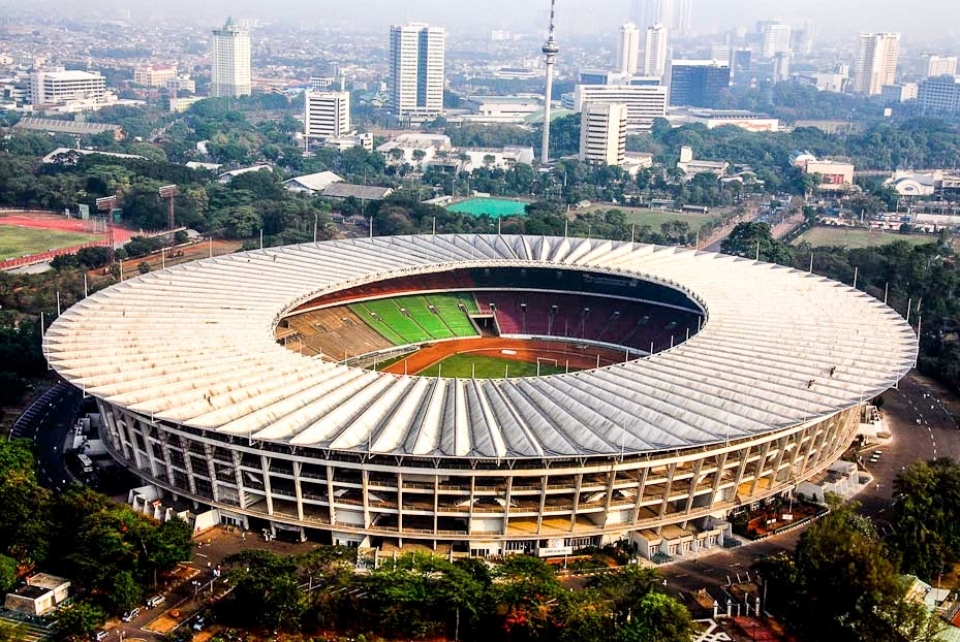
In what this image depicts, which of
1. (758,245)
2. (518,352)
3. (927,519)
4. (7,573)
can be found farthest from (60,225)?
(927,519)

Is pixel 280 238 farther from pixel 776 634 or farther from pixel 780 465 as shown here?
pixel 776 634

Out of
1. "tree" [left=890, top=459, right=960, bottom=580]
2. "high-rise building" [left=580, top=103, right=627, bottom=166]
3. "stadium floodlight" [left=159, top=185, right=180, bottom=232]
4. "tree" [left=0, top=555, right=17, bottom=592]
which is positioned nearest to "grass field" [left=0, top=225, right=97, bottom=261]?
"stadium floodlight" [left=159, top=185, right=180, bottom=232]

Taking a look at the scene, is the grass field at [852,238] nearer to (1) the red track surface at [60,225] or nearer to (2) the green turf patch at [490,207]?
(2) the green turf patch at [490,207]

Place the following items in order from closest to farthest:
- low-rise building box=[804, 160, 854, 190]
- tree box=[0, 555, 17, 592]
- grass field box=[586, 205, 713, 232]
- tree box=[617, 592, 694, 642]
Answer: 1. tree box=[617, 592, 694, 642]
2. tree box=[0, 555, 17, 592]
3. grass field box=[586, 205, 713, 232]
4. low-rise building box=[804, 160, 854, 190]

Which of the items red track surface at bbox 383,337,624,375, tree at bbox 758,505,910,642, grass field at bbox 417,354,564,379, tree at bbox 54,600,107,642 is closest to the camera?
tree at bbox 54,600,107,642

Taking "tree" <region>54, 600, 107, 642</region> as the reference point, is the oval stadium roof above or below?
above

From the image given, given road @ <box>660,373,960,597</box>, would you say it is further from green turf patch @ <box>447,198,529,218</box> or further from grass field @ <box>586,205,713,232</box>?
green turf patch @ <box>447,198,529,218</box>
